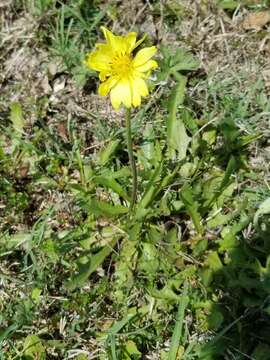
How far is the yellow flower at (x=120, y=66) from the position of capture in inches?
84.2

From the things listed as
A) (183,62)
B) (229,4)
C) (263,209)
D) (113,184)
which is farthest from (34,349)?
(229,4)

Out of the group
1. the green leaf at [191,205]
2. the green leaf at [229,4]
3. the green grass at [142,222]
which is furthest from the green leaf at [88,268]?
the green leaf at [229,4]

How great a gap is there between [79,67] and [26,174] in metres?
0.64

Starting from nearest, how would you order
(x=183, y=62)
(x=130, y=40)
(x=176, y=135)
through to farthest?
(x=130, y=40), (x=176, y=135), (x=183, y=62)

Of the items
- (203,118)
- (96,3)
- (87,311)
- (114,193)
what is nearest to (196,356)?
(87,311)

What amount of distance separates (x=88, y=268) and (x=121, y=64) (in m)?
0.94

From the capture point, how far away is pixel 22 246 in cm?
287

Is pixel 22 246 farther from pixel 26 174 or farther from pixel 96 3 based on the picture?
pixel 96 3

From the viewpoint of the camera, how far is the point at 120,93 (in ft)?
7.09

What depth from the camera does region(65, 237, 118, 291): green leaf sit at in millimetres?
2596

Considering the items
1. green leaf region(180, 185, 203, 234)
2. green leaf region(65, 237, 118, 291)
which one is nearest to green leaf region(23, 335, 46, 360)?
green leaf region(65, 237, 118, 291)

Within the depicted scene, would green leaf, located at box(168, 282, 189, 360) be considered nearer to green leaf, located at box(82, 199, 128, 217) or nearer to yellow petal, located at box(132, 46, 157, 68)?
green leaf, located at box(82, 199, 128, 217)

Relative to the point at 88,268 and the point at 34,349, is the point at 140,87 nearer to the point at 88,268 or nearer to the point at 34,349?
the point at 88,268

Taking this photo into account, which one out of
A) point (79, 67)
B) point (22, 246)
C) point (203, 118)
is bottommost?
point (22, 246)
